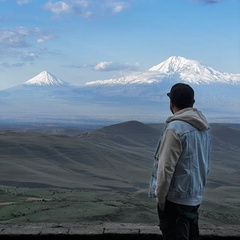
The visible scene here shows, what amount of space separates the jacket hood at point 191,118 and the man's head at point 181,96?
0.18 feet

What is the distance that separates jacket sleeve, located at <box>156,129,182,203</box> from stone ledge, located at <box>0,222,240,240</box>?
51.7 inches

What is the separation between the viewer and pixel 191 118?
347 centimetres

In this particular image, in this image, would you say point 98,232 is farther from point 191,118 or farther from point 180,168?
point 191,118

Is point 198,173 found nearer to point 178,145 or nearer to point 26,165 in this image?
point 178,145

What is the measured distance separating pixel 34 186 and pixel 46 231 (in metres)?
24.4

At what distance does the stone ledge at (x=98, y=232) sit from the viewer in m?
4.57

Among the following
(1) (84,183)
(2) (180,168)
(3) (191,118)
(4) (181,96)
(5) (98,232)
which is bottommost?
(1) (84,183)

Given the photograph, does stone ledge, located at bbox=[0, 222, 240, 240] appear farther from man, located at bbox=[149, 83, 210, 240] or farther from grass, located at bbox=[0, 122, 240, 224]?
grass, located at bbox=[0, 122, 240, 224]

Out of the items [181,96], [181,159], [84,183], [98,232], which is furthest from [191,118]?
[84,183]

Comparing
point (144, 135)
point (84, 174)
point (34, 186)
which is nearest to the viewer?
point (34, 186)

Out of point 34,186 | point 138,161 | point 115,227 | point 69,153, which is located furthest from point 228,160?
point 115,227

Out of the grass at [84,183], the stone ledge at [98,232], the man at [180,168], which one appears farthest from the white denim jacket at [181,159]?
the grass at [84,183]

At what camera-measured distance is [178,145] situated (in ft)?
11.1

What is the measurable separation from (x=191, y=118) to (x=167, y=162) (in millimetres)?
395
